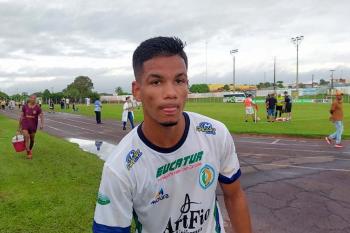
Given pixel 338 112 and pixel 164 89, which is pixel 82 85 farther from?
pixel 164 89

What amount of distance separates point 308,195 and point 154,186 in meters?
6.27

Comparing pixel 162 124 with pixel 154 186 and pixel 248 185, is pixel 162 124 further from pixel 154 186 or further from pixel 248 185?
pixel 248 185

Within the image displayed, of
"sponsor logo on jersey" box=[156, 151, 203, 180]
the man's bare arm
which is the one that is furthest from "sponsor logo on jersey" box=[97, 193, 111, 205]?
the man's bare arm

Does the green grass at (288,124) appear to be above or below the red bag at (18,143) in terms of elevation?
below

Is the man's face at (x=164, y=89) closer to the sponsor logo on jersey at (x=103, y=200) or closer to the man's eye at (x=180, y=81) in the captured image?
the man's eye at (x=180, y=81)

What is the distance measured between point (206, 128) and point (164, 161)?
334 mm

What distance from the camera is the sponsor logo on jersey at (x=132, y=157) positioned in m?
1.99

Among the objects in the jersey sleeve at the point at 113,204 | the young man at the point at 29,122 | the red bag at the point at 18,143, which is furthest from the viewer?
the young man at the point at 29,122

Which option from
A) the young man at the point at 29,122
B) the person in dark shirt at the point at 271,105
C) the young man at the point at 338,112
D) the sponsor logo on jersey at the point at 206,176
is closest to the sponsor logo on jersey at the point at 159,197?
the sponsor logo on jersey at the point at 206,176

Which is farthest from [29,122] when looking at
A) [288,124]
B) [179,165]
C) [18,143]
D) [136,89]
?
[288,124]

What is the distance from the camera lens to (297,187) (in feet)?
27.0

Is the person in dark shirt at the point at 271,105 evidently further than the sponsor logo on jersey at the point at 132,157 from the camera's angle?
Yes

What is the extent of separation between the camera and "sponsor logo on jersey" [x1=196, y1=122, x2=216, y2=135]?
2.24m

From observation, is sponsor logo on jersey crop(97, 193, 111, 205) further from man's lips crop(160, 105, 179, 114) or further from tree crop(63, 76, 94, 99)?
tree crop(63, 76, 94, 99)
